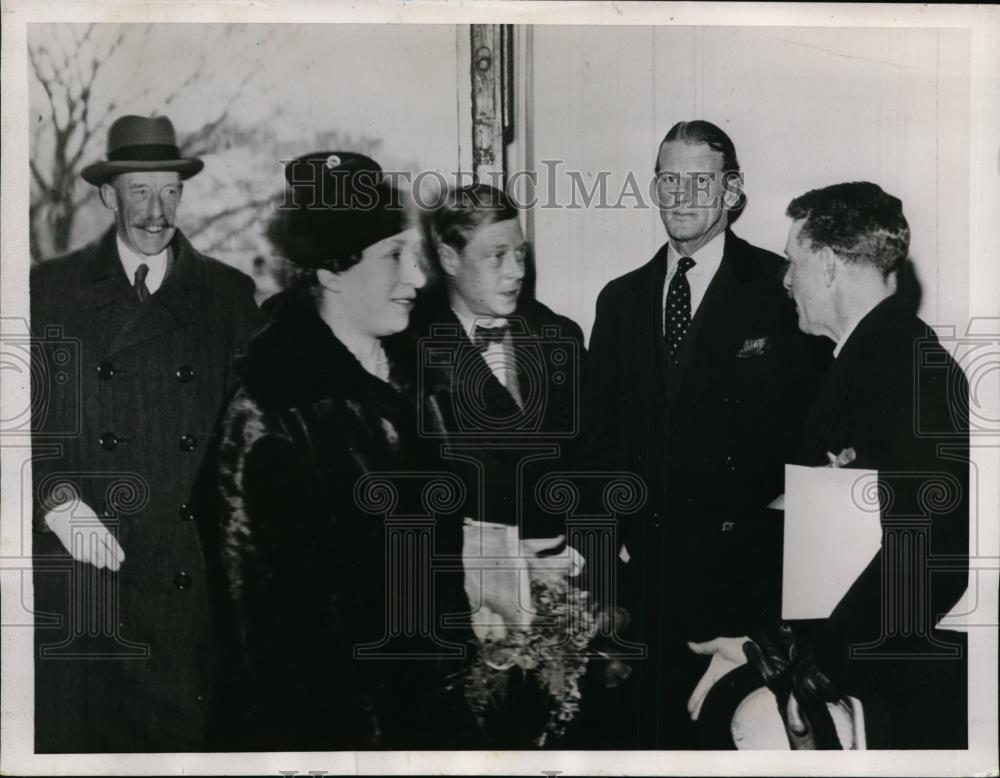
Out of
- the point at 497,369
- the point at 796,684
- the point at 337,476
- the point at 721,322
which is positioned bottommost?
the point at 796,684

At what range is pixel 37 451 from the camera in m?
2.56

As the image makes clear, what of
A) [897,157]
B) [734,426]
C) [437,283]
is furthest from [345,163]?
[897,157]

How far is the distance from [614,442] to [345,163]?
91 cm

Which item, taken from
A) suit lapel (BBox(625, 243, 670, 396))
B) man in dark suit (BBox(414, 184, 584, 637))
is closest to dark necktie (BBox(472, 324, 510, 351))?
man in dark suit (BBox(414, 184, 584, 637))

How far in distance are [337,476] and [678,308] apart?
90cm

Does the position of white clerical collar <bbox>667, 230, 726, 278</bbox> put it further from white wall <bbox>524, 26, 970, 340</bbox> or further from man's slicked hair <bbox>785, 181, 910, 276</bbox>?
man's slicked hair <bbox>785, 181, 910, 276</bbox>

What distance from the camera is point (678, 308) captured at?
2.56 m

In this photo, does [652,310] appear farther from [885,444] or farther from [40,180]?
[40,180]

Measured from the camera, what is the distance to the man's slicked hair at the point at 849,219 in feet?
8.37

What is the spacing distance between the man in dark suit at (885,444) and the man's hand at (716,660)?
0.15m

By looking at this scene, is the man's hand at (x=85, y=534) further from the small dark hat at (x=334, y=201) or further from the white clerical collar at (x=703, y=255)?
the white clerical collar at (x=703, y=255)

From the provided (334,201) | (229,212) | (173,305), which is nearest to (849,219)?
(334,201)

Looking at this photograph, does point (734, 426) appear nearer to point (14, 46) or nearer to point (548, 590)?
point (548, 590)

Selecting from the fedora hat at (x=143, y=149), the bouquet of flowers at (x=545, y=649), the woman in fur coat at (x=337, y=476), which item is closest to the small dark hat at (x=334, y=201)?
the woman in fur coat at (x=337, y=476)
